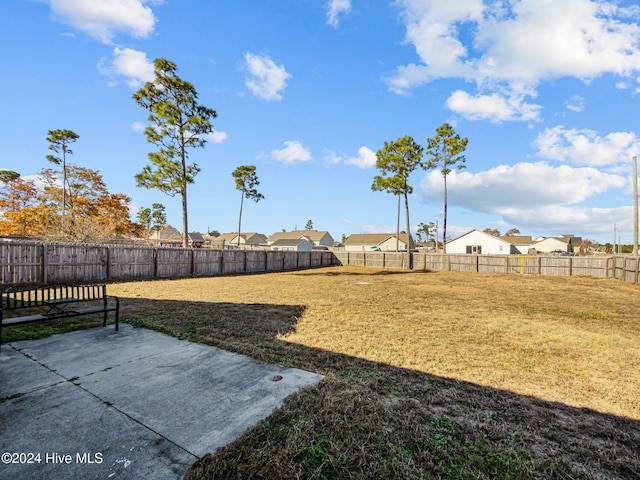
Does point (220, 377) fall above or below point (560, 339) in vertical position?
above

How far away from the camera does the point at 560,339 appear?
18.5 ft

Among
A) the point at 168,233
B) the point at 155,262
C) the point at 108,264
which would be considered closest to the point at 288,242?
the point at 168,233

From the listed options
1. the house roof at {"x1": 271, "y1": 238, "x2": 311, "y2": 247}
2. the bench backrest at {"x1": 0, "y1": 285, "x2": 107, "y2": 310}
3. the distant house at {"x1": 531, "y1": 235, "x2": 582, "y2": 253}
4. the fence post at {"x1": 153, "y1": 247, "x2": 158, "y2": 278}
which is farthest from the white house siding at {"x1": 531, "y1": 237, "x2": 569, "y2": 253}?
the bench backrest at {"x1": 0, "y1": 285, "x2": 107, "y2": 310}

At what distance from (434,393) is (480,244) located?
4566 cm

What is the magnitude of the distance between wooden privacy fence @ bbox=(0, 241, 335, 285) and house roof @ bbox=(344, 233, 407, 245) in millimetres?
42354

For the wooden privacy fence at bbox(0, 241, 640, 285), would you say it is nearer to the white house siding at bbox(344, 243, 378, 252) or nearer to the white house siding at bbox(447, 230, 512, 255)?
the white house siding at bbox(447, 230, 512, 255)

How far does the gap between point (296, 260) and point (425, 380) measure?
80.7ft

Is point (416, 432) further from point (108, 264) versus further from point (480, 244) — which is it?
point (480, 244)

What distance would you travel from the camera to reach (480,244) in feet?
143

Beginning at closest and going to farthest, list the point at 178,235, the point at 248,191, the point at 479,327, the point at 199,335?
the point at 199,335
the point at 479,327
the point at 248,191
the point at 178,235

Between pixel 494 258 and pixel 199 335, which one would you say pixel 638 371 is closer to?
pixel 199 335

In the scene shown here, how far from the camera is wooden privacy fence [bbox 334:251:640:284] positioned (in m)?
17.7

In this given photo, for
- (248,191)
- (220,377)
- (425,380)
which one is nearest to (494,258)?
(425,380)

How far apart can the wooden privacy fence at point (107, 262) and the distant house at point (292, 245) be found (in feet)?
114
